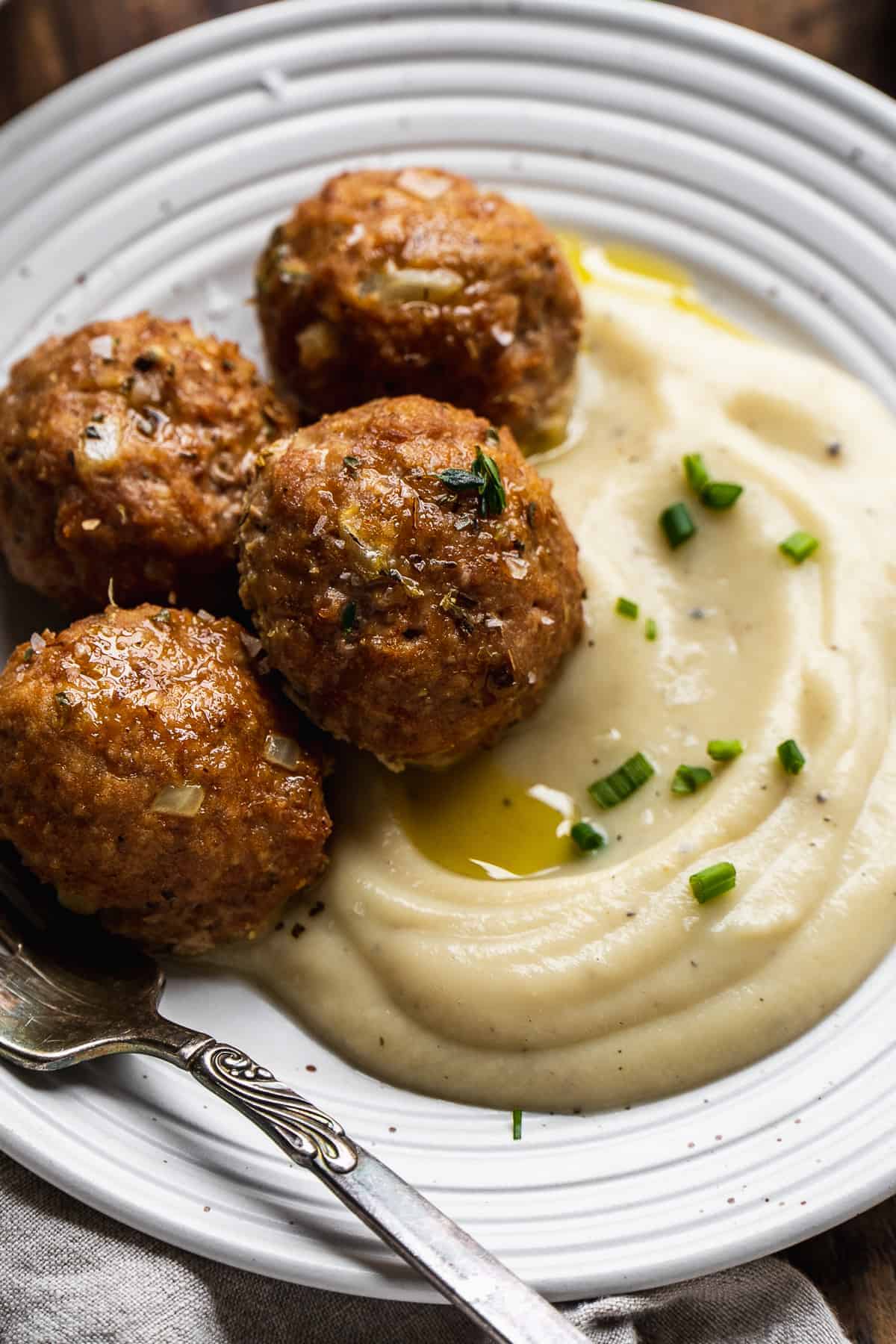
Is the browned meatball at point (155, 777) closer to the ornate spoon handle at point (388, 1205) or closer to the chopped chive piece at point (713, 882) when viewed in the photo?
the ornate spoon handle at point (388, 1205)

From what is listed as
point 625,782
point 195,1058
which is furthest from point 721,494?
point 195,1058

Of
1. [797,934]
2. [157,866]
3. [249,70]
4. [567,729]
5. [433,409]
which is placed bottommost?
[797,934]

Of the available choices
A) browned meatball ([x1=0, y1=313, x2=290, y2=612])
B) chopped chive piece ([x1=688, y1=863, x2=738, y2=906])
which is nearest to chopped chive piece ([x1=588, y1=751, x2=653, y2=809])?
chopped chive piece ([x1=688, y1=863, x2=738, y2=906])

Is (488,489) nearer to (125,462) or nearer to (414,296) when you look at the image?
(414,296)

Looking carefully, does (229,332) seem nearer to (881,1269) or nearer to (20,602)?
(20,602)

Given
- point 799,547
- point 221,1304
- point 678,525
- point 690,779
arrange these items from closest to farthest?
1. point 221,1304
2. point 690,779
3. point 799,547
4. point 678,525

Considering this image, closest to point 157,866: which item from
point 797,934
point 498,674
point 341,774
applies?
point 341,774
